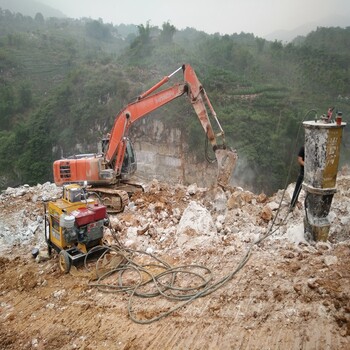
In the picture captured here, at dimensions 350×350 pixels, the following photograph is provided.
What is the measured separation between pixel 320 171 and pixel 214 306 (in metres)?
2.26

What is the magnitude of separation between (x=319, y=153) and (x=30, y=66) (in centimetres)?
4758

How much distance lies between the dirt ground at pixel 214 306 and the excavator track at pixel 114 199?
254cm

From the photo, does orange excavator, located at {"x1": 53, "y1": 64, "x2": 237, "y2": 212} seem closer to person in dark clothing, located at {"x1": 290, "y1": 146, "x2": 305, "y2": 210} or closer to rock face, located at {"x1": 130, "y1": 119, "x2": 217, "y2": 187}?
person in dark clothing, located at {"x1": 290, "y1": 146, "x2": 305, "y2": 210}

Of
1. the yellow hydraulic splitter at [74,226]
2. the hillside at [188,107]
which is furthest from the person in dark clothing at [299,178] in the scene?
the hillside at [188,107]

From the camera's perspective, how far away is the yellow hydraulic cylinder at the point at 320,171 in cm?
443

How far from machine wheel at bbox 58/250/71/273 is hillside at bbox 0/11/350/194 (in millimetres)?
12890

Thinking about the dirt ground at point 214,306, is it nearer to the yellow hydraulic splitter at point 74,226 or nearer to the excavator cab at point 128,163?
the yellow hydraulic splitter at point 74,226

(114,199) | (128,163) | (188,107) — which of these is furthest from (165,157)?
(114,199)

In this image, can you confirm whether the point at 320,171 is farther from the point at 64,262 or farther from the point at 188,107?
the point at 188,107

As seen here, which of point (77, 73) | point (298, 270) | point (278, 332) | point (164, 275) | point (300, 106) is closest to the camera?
point (278, 332)

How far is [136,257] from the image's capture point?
5.58 meters

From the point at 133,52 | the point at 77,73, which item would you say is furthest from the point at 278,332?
the point at 133,52

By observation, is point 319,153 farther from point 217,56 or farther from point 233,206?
point 217,56

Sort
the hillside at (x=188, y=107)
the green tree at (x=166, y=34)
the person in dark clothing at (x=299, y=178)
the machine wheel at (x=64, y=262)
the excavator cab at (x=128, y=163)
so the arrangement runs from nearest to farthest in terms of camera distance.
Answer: the machine wheel at (x=64, y=262) < the person in dark clothing at (x=299, y=178) < the excavator cab at (x=128, y=163) < the hillside at (x=188, y=107) < the green tree at (x=166, y=34)
